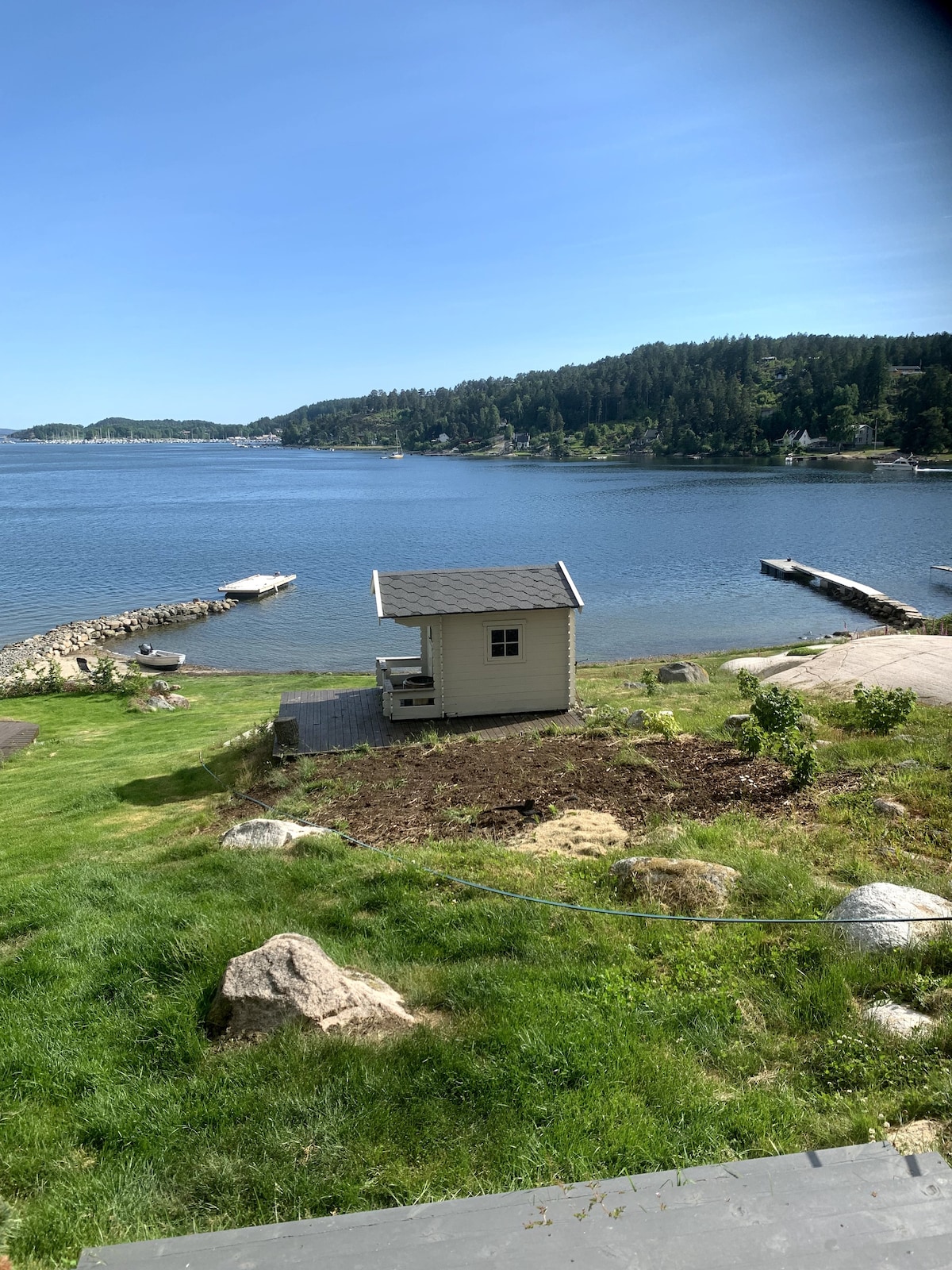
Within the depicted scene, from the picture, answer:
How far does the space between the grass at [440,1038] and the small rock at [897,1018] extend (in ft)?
0.34

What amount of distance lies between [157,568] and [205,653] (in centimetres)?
2499

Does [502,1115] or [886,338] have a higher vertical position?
[886,338]

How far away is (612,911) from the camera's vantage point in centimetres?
649

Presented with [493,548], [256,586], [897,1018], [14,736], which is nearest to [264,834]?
[897,1018]

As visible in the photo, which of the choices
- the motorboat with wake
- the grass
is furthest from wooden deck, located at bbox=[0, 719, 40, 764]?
the motorboat with wake

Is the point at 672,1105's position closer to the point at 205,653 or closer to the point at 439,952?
the point at 439,952

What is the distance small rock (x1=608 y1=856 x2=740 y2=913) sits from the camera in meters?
6.70

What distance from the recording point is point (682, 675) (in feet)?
70.9

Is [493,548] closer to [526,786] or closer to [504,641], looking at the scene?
[504,641]

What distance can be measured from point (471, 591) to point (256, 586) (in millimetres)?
34513

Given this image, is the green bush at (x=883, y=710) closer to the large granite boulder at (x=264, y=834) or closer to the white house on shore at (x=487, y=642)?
the white house on shore at (x=487, y=642)

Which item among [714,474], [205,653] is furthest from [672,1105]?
[714,474]

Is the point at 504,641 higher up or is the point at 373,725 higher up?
the point at 504,641

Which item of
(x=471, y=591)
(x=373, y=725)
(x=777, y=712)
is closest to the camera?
(x=777, y=712)
